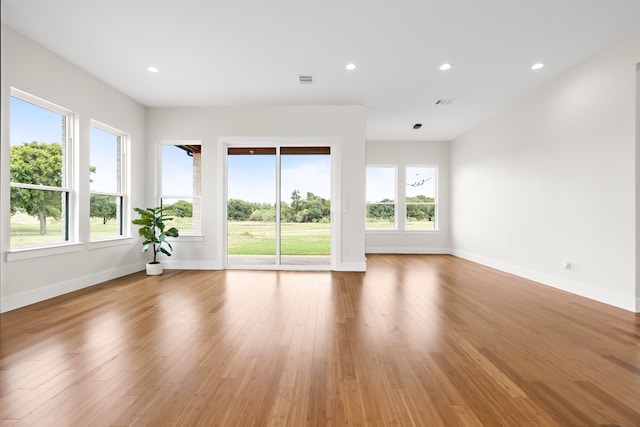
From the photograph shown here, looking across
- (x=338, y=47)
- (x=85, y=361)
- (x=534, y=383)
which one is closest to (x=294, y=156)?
(x=338, y=47)

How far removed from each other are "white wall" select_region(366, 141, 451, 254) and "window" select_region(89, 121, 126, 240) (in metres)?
5.83

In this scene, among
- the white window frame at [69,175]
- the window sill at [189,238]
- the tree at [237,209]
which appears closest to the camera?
the white window frame at [69,175]

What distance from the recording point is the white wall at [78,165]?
339 cm

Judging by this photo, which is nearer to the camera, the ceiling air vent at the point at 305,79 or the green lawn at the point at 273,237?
the ceiling air vent at the point at 305,79

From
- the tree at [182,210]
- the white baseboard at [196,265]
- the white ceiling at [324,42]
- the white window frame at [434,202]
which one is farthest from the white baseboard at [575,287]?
the tree at [182,210]

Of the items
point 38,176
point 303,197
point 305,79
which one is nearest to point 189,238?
point 303,197

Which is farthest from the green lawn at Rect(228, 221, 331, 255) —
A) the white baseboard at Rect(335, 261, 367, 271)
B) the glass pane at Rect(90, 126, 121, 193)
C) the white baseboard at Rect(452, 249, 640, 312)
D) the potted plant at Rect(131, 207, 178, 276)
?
the white baseboard at Rect(452, 249, 640, 312)

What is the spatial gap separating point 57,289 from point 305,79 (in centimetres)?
433

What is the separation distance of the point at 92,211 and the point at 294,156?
340 cm

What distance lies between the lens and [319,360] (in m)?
2.22

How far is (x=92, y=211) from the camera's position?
474cm

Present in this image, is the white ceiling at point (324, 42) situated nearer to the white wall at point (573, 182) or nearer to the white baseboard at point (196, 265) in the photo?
the white wall at point (573, 182)

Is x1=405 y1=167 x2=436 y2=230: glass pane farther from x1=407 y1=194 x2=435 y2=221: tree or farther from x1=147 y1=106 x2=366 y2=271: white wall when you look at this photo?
x1=147 y1=106 x2=366 y2=271: white wall

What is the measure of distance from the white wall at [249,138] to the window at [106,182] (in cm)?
61
